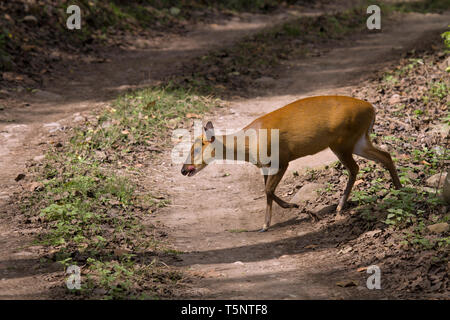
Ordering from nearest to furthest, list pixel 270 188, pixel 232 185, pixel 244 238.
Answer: pixel 244 238
pixel 270 188
pixel 232 185

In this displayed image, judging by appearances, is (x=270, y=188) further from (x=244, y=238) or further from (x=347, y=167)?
(x=347, y=167)

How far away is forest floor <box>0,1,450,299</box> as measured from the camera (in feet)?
18.0

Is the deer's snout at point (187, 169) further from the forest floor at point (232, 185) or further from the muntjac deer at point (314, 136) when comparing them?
the forest floor at point (232, 185)

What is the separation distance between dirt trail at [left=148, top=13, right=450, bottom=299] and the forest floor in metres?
0.02

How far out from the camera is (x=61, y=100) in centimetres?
1195

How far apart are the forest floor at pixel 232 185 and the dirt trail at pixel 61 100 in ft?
0.08

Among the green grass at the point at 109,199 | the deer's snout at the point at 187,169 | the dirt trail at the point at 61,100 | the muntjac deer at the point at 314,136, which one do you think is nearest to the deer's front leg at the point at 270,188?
the muntjac deer at the point at 314,136

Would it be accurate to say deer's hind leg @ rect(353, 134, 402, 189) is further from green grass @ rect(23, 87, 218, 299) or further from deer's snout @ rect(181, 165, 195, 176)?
green grass @ rect(23, 87, 218, 299)

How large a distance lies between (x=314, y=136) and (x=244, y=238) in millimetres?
1461

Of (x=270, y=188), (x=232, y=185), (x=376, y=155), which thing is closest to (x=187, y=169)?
(x=270, y=188)

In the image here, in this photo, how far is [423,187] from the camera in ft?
23.5

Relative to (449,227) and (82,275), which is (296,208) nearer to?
(449,227)

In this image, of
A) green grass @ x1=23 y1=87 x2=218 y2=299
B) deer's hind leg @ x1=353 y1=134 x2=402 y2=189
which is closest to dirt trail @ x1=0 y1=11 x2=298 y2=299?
green grass @ x1=23 y1=87 x2=218 y2=299

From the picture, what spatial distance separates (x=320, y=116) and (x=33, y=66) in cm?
861
